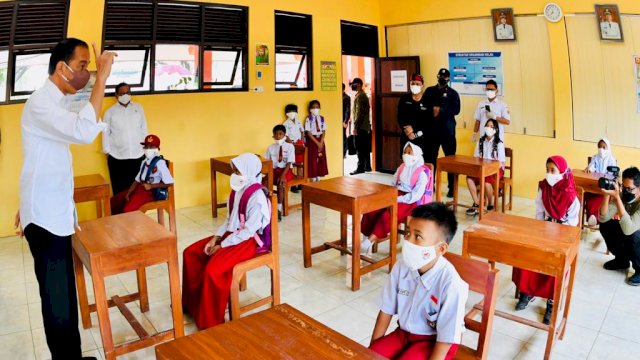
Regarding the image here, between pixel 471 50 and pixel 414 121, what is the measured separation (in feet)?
4.60

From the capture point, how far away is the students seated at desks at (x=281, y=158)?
5762 millimetres

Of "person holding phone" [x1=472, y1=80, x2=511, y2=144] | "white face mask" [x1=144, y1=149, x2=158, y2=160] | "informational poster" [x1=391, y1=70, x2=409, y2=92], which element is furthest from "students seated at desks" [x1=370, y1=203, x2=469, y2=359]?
"informational poster" [x1=391, y1=70, x2=409, y2=92]

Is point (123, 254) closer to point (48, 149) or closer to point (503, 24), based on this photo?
point (48, 149)

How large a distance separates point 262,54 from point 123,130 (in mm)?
2204

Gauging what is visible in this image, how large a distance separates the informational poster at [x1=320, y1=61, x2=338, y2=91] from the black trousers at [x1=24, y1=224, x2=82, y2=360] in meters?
5.52

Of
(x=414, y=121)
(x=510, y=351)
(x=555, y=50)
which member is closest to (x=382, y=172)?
(x=414, y=121)

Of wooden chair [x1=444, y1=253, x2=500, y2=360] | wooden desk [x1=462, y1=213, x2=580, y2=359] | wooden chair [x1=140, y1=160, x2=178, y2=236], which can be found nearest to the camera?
wooden chair [x1=444, y1=253, x2=500, y2=360]

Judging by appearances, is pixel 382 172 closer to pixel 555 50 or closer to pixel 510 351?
pixel 555 50

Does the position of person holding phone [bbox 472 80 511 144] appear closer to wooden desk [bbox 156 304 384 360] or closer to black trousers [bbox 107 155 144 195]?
black trousers [bbox 107 155 144 195]

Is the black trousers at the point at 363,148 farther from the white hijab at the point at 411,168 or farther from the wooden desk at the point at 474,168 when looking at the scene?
the white hijab at the point at 411,168

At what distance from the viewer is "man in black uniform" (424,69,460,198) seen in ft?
21.6

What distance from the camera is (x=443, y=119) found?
21.8 feet

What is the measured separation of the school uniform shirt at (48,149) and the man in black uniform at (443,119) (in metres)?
5.04

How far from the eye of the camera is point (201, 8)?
6113 millimetres
